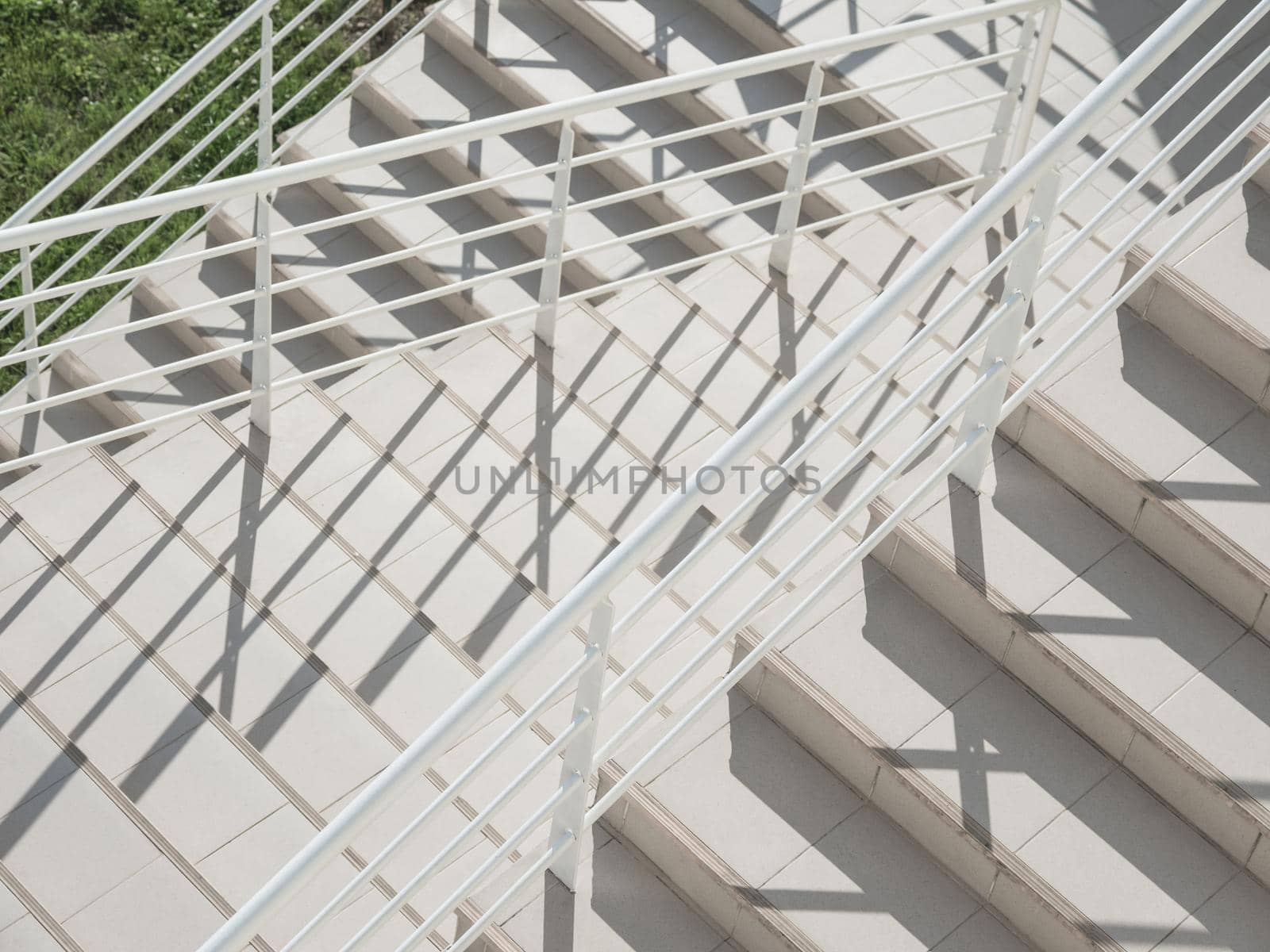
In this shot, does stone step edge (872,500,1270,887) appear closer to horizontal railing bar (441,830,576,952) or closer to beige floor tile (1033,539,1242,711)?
beige floor tile (1033,539,1242,711)

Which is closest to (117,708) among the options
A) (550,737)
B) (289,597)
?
(289,597)

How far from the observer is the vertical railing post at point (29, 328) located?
447 centimetres

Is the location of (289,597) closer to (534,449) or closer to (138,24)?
(534,449)

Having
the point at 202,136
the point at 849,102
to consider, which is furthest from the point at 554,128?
the point at 202,136

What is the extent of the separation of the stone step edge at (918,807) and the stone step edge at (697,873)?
0.38 m

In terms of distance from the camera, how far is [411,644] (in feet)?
14.6

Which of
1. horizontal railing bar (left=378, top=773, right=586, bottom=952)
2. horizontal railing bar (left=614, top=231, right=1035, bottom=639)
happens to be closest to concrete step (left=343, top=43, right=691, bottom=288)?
horizontal railing bar (left=614, top=231, right=1035, bottom=639)

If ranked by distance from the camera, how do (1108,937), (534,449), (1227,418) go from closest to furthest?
(1108,937) → (1227,418) → (534,449)

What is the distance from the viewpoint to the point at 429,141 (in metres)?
4.31

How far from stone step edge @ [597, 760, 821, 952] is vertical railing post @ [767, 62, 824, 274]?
7.55ft

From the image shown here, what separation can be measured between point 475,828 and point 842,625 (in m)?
1.21

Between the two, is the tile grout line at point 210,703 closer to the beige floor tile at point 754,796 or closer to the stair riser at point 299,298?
the beige floor tile at point 754,796

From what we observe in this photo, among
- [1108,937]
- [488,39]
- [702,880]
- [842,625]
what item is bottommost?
[702,880]

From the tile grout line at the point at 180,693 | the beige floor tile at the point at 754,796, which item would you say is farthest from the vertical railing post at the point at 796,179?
the tile grout line at the point at 180,693
